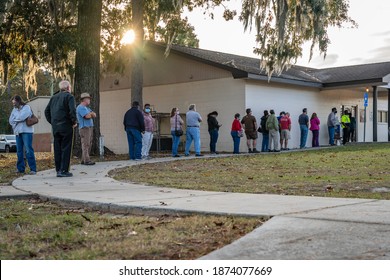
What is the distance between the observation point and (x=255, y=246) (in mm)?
4379

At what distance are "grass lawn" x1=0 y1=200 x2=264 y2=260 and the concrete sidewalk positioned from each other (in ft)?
0.93

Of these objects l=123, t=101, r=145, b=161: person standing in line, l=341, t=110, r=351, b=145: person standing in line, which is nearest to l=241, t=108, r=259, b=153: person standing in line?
l=123, t=101, r=145, b=161: person standing in line

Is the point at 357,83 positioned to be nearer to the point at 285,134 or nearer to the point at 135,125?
the point at 285,134

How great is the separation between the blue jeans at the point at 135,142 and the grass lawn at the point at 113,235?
11267 mm

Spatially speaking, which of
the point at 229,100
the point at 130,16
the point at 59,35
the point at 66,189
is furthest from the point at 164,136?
the point at 66,189

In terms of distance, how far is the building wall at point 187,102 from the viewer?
25672 millimetres

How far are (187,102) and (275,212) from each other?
2173 cm

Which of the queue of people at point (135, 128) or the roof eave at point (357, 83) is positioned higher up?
the roof eave at point (357, 83)

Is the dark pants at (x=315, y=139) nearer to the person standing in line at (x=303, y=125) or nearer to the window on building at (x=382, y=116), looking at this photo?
the person standing in line at (x=303, y=125)

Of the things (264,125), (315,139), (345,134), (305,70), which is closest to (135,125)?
(264,125)

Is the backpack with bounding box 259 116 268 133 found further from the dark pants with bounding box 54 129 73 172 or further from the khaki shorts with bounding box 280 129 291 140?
the dark pants with bounding box 54 129 73 172

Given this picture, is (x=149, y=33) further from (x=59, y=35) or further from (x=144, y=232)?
(x=144, y=232)

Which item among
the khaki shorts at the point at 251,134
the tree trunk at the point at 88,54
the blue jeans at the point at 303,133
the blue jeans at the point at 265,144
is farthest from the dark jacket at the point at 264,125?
the tree trunk at the point at 88,54

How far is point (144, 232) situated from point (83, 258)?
1143 mm
